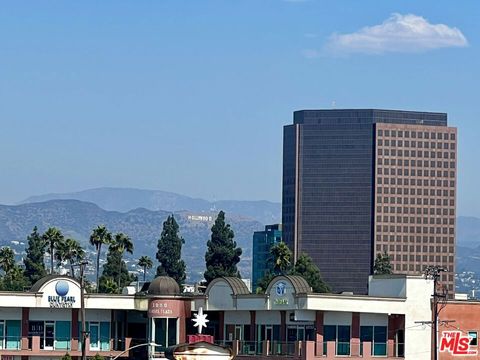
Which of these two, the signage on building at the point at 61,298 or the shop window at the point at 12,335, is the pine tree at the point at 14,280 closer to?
the shop window at the point at 12,335

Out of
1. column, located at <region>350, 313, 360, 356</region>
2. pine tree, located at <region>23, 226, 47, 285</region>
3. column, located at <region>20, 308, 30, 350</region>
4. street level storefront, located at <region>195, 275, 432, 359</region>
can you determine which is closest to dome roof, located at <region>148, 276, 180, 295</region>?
street level storefront, located at <region>195, 275, 432, 359</region>

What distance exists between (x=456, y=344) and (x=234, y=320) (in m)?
17.9

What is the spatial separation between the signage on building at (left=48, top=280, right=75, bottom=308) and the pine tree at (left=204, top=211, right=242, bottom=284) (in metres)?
63.6

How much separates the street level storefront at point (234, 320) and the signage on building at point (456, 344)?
1.26 m

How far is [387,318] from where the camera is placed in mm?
107062

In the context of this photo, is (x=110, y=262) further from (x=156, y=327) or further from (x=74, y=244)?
(x=156, y=327)

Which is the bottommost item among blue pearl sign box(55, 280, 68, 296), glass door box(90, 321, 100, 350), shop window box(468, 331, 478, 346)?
glass door box(90, 321, 100, 350)

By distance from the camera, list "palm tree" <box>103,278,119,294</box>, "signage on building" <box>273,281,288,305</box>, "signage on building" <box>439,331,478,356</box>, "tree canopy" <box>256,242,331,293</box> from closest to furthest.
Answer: "signage on building" <box>439,331,478,356</box> < "signage on building" <box>273,281,288,305</box> < "palm tree" <box>103,278,119,294</box> < "tree canopy" <box>256,242,331,293</box>

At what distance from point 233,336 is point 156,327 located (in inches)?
240

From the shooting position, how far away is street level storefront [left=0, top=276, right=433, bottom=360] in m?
106

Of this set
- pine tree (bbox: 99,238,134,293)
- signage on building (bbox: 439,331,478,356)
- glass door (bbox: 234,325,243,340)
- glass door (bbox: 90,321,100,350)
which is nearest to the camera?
signage on building (bbox: 439,331,478,356)

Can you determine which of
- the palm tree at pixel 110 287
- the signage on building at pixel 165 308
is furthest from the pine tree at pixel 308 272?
the signage on building at pixel 165 308

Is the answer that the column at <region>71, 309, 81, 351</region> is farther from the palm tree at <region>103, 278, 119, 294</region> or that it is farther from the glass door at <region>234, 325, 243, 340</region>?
the palm tree at <region>103, 278, 119, 294</region>

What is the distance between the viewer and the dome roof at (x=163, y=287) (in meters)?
113
